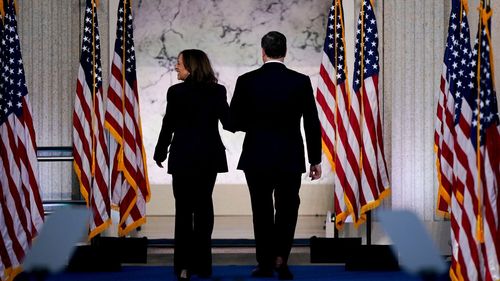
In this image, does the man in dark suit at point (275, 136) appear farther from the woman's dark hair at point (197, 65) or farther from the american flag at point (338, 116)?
the american flag at point (338, 116)

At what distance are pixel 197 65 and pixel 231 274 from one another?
2.00 metres

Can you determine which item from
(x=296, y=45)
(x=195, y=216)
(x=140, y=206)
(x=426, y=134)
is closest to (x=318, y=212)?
(x=296, y=45)

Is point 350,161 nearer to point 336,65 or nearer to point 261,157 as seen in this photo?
point 336,65

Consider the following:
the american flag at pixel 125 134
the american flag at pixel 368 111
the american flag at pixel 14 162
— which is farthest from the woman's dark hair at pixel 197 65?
the american flag at pixel 125 134

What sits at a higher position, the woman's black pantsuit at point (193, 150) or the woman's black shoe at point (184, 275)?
the woman's black pantsuit at point (193, 150)

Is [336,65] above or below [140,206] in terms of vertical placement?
above

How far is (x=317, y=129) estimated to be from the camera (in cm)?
715

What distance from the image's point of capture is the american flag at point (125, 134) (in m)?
9.38

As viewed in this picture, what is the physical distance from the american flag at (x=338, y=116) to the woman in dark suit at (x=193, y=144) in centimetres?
205

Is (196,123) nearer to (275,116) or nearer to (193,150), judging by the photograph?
(193,150)

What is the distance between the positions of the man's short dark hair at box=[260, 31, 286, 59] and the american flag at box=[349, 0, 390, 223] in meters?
1.91

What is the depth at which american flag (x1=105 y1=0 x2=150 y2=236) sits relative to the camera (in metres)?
9.38

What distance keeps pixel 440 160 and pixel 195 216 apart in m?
2.43

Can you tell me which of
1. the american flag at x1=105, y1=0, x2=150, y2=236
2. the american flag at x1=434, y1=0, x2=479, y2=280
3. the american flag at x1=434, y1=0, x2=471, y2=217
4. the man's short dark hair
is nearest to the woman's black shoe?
the man's short dark hair
